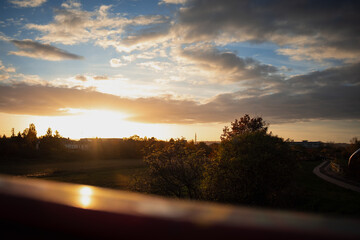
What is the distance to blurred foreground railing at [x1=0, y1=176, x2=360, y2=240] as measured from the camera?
0.42m

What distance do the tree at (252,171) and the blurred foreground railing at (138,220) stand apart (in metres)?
9.57

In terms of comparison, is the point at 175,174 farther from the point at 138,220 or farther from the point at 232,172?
the point at 138,220

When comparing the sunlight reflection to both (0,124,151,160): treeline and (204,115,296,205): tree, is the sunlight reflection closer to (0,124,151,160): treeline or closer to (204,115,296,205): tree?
(204,115,296,205): tree

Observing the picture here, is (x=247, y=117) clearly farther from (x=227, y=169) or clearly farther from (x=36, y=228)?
(x=36, y=228)

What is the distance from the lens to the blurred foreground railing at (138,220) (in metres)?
0.42

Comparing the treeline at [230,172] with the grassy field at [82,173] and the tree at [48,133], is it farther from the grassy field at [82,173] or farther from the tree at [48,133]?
the tree at [48,133]

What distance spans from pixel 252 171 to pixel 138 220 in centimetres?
983

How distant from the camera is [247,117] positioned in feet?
108

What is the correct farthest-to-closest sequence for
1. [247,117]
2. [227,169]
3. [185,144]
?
1. [247,117]
2. [185,144]
3. [227,169]

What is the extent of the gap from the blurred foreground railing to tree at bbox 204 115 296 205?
9.57m

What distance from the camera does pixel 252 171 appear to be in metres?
9.69

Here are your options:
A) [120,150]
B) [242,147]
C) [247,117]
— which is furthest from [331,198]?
[120,150]

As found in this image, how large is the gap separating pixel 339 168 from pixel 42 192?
110 feet

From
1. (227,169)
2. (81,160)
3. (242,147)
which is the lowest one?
(81,160)
